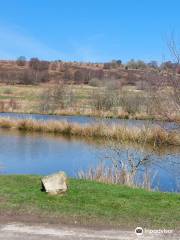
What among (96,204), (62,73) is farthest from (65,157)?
(62,73)

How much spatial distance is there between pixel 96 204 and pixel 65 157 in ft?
49.1

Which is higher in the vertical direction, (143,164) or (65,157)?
(143,164)

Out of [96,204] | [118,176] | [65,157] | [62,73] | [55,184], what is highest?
[62,73]

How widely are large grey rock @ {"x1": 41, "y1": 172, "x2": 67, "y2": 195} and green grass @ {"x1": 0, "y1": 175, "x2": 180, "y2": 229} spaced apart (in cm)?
14

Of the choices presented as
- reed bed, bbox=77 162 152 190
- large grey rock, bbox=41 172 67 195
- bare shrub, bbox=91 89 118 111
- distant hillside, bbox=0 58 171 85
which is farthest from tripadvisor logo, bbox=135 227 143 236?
distant hillside, bbox=0 58 171 85

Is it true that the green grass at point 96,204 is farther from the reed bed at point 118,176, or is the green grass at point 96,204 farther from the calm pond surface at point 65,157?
the calm pond surface at point 65,157

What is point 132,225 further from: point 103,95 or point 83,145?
point 103,95

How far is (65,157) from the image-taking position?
81.6 ft

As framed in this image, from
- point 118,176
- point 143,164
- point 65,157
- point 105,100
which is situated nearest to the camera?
point 118,176

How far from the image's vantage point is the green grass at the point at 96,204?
894cm

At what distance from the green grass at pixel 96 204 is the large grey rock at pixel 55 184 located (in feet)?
0.47

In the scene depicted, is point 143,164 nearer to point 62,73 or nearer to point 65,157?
point 65,157

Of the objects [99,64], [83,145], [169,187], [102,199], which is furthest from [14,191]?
[99,64]

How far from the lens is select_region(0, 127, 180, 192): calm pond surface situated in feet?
60.4
